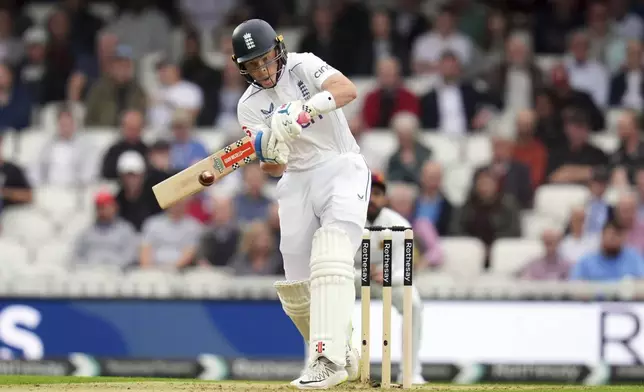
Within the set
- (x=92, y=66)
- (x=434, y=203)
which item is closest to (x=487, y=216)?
(x=434, y=203)

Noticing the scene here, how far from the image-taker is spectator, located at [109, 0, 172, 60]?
55.2ft

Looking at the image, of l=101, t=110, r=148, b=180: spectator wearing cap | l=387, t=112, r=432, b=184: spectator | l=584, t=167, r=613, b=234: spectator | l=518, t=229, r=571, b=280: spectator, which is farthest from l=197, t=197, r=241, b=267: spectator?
l=584, t=167, r=613, b=234: spectator

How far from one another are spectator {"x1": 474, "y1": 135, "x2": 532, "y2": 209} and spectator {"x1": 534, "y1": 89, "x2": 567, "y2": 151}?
0.66m

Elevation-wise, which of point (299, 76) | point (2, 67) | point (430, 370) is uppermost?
point (2, 67)

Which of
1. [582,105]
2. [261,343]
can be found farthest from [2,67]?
[582,105]

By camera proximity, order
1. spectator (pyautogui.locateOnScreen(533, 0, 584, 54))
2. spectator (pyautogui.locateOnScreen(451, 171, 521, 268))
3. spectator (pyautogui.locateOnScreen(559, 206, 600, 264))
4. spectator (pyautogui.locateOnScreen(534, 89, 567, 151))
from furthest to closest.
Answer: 1. spectator (pyautogui.locateOnScreen(533, 0, 584, 54))
2. spectator (pyautogui.locateOnScreen(534, 89, 567, 151))
3. spectator (pyautogui.locateOnScreen(451, 171, 521, 268))
4. spectator (pyautogui.locateOnScreen(559, 206, 600, 264))

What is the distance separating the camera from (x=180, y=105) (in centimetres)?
1579

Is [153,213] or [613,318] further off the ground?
[153,213]

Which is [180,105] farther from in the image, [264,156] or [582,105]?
[264,156]

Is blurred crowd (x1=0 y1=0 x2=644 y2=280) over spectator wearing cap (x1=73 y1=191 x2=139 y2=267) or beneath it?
over

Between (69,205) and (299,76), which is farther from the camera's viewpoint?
(69,205)

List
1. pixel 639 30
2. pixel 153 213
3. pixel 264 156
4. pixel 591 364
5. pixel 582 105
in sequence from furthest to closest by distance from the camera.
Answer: pixel 639 30
pixel 582 105
pixel 153 213
pixel 591 364
pixel 264 156

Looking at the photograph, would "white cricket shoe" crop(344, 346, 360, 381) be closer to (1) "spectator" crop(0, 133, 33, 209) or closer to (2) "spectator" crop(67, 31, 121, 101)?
(1) "spectator" crop(0, 133, 33, 209)

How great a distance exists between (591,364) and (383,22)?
203 inches
